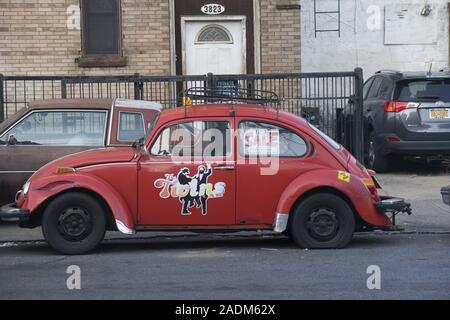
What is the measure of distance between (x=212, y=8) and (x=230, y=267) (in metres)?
9.25

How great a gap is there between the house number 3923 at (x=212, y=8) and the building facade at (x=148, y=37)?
19 millimetres

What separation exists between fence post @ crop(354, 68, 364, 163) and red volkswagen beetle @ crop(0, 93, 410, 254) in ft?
16.8

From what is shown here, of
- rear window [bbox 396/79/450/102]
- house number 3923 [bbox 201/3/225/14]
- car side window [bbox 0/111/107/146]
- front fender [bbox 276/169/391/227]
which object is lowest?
front fender [bbox 276/169/391/227]

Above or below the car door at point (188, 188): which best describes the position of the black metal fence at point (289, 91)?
above

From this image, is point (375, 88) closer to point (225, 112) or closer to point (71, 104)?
point (71, 104)

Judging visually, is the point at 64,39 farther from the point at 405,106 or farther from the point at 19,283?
Result: the point at 19,283

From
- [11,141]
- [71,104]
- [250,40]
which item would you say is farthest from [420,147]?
[11,141]

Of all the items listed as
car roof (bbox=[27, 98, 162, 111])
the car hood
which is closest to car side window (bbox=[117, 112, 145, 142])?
car roof (bbox=[27, 98, 162, 111])

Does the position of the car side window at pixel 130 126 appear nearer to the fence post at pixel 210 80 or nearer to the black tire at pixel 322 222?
the black tire at pixel 322 222

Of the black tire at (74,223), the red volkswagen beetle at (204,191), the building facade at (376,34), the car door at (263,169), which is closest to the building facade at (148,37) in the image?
the building facade at (376,34)

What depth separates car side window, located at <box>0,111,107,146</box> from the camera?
11.2m

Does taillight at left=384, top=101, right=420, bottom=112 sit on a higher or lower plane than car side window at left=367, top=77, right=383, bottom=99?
lower

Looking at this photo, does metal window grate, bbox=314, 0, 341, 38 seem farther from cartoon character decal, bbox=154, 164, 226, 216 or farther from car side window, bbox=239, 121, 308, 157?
cartoon character decal, bbox=154, 164, 226, 216

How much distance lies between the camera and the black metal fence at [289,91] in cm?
1447
